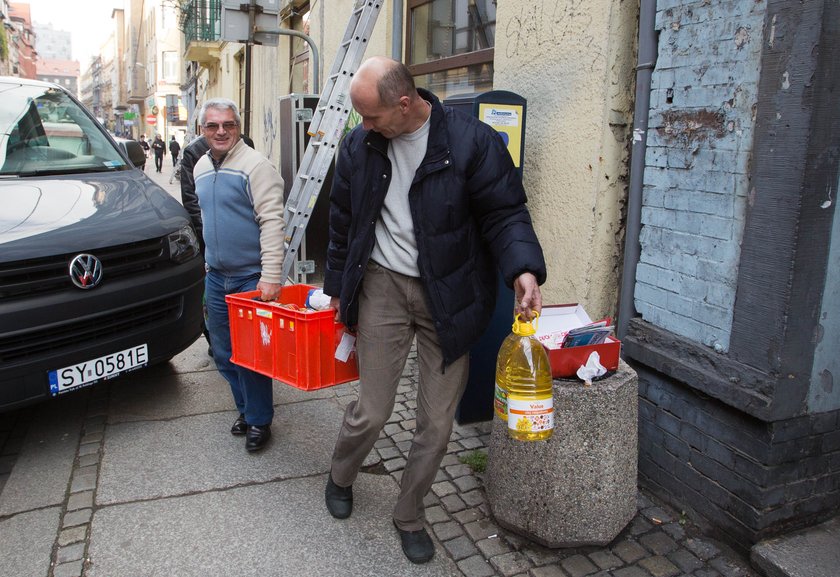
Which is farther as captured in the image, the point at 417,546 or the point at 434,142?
the point at 417,546

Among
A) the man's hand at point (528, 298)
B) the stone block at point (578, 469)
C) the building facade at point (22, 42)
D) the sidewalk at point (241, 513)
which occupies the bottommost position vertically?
the sidewalk at point (241, 513)

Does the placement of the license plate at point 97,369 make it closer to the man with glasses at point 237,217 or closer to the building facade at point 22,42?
the man with glasses at point 237,217

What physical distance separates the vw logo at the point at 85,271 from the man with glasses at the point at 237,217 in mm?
582

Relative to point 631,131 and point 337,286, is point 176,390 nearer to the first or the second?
point 337,286

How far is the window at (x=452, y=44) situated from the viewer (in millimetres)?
5480

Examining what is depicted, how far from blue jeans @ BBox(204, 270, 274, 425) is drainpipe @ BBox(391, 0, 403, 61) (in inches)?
161

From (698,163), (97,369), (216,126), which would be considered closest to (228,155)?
(216,126)

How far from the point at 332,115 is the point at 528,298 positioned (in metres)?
3.66

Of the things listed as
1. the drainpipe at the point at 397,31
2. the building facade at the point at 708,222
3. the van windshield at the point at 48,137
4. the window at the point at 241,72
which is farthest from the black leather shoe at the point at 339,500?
the window at the point at 241,72

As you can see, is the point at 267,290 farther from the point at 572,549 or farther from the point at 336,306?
the point at 572,549

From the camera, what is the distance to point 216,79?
72.5 feet

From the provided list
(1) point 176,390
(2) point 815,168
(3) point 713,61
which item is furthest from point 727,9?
(1) point 176,390

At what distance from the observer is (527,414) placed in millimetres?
2240

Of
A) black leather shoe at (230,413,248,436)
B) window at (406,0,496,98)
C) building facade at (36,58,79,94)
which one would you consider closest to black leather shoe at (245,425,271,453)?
black leather shoe at (230,413,248,436)
